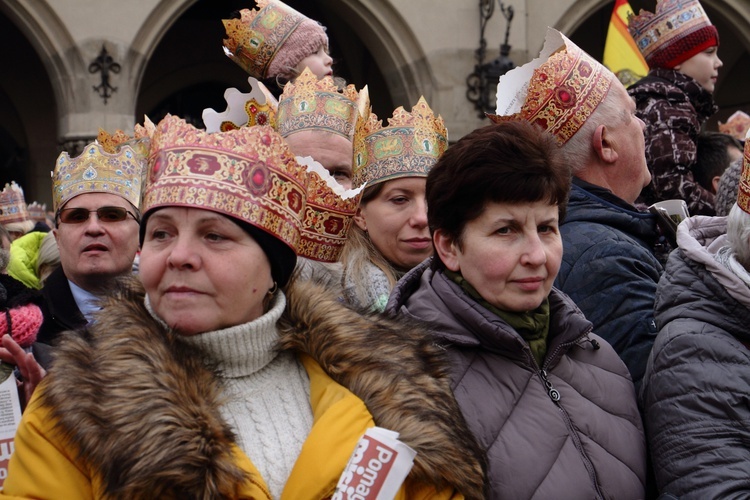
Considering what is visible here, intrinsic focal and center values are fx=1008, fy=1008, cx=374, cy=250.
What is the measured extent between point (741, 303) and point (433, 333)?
2.32ft

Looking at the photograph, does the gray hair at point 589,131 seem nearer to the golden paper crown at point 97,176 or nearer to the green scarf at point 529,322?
the green scarf at point 529,322

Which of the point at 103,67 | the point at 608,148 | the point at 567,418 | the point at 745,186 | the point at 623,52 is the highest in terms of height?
the point at 103,67

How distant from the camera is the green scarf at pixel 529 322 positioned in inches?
89.4

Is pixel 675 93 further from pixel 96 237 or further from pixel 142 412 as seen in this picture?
pixel 142 412

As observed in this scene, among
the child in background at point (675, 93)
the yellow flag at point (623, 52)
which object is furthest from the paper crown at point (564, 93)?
the yellow flag at point (623, 52)

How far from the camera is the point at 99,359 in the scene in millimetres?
1886

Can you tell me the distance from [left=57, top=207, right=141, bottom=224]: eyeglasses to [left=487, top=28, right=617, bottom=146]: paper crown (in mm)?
1471

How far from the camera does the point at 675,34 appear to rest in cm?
452

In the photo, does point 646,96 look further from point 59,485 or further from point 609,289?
point 59,485

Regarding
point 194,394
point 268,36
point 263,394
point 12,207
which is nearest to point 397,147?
point 268,36

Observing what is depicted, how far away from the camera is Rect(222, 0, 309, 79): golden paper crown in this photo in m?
4.17

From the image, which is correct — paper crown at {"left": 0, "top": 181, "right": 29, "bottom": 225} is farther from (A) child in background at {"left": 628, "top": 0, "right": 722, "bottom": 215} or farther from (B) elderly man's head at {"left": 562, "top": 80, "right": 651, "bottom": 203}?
(B) elderly man's head at {"left": 562, "top": 80, "right": 651, "bottom": 203}

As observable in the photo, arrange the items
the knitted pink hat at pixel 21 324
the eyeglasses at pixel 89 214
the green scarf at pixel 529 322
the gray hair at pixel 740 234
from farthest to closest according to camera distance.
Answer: the eyeglasses at pixel 89 214
the knitted pink hat at pixel 21 324
the gray hair at pixel 740 234
the green scarf at pixel 529 322

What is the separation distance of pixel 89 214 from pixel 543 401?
6.95 feet
